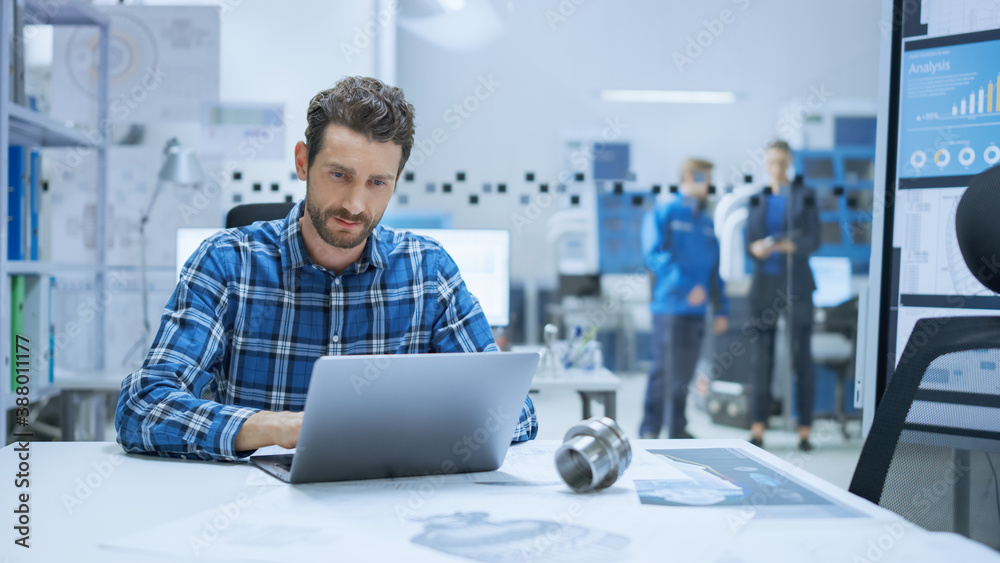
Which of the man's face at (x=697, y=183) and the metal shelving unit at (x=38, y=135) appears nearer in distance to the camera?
the metal shelving unit at (x=38, y=135)

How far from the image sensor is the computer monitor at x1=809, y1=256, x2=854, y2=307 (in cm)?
392

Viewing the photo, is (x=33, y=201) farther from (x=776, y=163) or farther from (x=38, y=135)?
(x=776, y=163)

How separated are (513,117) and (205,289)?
2646 mm

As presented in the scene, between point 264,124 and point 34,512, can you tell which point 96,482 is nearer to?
point 34,512

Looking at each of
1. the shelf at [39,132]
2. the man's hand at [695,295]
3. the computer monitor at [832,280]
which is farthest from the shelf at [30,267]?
the computer monitor at [832,280]

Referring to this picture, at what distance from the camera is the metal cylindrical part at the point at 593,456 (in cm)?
93

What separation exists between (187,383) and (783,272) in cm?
336

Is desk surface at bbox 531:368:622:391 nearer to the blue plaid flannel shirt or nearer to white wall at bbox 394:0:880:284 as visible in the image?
the blue plaid flannel shirt

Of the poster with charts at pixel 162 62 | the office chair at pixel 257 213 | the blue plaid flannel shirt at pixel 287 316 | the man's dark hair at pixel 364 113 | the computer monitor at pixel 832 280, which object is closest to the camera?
the blue plaid flannel shirt at pixel 287 316

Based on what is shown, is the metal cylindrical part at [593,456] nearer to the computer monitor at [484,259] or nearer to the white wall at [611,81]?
the computer monitor at [484,259]

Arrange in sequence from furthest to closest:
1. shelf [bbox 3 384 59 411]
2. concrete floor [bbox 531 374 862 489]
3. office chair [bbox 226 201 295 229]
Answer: concrete floor [bbox 531 374 862 489] → shelf [bbox 3 384 59 411] → office chair [bbox 226 201 295 229]

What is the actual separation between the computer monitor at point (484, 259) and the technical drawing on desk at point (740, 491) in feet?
5.30

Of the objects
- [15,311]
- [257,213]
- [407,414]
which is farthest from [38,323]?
[407,414]

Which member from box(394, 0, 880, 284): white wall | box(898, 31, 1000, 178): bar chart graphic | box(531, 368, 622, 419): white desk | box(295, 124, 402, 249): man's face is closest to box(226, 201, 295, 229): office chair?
box(295, 124, 402, 249): man's face
